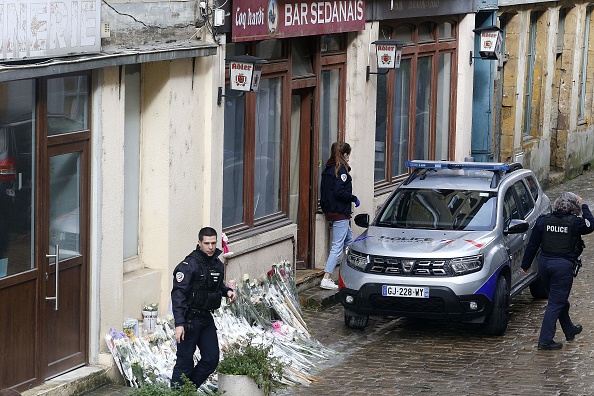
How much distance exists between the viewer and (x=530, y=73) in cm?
2572

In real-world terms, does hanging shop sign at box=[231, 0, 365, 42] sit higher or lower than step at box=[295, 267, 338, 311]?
higher

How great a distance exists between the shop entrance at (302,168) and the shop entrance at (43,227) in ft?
17.7

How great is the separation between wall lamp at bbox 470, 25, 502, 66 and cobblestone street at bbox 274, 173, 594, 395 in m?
6.78

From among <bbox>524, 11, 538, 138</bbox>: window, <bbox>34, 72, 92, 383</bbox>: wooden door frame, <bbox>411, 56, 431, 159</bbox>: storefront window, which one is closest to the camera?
<bbox>34, 72, 92, 383</bbox>: wooden door frame

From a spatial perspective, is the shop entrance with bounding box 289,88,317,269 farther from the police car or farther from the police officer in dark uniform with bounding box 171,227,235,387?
the police officer in dark uniform with bounding box 171,227,235,387

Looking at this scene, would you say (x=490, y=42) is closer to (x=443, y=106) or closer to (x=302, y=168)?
(x=443, y=106)

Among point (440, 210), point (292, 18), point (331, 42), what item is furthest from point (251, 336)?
point (331, 42)

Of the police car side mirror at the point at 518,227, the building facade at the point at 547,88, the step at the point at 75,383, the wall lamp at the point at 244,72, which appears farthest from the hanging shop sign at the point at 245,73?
the building facade at the point at 547,88

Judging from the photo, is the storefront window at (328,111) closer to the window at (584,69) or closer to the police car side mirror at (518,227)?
the police car side mirror at (518,227)

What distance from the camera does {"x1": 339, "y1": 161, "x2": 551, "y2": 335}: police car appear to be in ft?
43.4

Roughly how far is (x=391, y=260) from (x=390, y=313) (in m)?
0.57

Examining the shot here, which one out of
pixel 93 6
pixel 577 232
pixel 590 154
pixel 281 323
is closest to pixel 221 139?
pixel 281 323

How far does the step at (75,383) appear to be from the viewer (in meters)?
10.5

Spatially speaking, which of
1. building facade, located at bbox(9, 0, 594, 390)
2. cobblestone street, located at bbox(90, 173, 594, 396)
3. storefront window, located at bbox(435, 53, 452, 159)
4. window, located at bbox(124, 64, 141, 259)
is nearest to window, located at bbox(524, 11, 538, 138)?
storefront window, located at bbox(435, 53, 452, 159)
